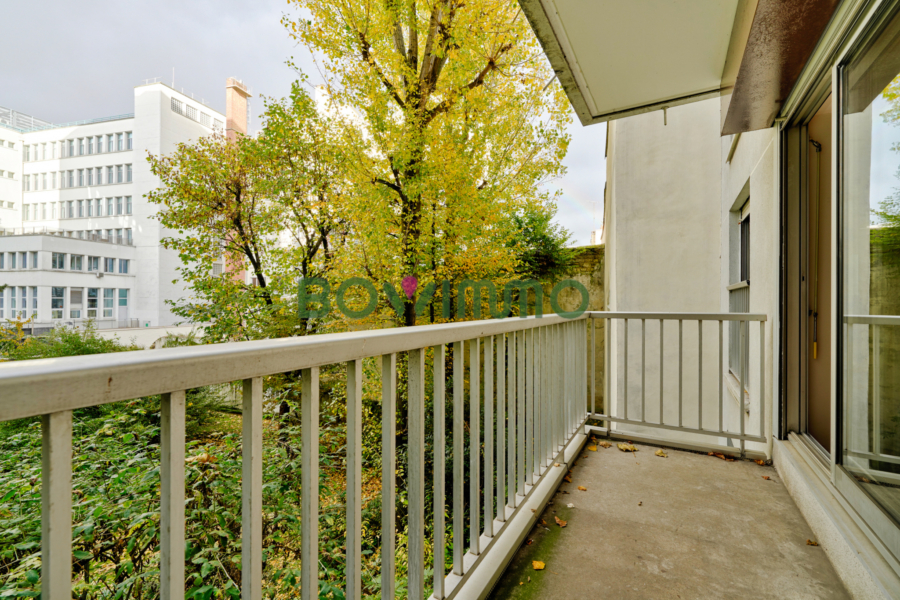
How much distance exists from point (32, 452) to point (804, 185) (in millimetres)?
4304

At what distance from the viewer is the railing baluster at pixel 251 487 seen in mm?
627

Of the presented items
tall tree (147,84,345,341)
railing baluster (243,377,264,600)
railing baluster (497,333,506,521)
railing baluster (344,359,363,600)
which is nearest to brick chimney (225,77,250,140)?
tall tree (147,84,345,341)

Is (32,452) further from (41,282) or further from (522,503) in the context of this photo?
(41,282)

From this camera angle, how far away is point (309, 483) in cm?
74

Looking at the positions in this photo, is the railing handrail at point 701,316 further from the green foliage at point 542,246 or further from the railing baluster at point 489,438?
the green foliage at point 542,246

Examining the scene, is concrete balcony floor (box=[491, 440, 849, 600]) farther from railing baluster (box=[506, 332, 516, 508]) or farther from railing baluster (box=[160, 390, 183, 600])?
railing baluster (box=[160, 390, 183, 600])

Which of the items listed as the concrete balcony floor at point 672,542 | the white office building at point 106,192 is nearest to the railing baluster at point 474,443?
the concrete balcony floor at point 672,542

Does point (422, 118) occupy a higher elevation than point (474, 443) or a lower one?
higher

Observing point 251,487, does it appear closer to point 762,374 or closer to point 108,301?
point 762,374

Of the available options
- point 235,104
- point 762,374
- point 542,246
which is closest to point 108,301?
point 235,104

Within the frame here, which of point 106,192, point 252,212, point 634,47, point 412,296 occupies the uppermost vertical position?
point 106,192

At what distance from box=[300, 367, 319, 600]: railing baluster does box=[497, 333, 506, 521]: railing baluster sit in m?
0.86

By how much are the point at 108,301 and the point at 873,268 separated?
835 inches

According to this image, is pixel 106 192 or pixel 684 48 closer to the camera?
pixel 684 48
